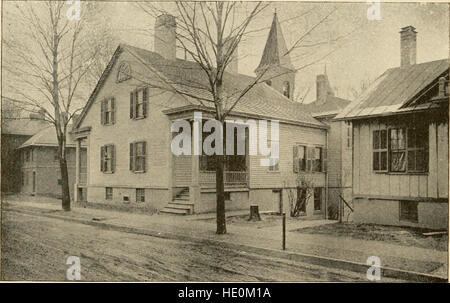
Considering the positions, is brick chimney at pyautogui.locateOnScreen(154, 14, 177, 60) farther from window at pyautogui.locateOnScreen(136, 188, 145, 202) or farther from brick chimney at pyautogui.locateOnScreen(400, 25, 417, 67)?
window at pyautogui.locateOnScreen(136, 188, 145, 202)

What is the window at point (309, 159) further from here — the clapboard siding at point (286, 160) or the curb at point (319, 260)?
the curb at point (319, 260)

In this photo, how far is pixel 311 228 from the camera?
11.2 metres

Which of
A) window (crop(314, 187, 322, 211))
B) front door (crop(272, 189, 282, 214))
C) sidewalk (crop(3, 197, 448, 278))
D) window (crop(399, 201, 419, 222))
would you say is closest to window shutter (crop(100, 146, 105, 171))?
sidewalk (crop(3, 197, 448, 278))

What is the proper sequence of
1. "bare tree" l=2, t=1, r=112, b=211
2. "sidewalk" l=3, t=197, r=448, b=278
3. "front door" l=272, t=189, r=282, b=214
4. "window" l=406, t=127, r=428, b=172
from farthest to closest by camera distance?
1. "front door" l=272, t=189, r=282, b=214
2. "window" l=406, t=127, r=428, b=172
3. "bare tree" l=2, t=1, r=112, b=211
4. "sidewalk" l=3, t=197, r=448, b=278

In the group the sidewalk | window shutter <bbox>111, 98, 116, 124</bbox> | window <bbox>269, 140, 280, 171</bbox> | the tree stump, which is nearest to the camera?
the sidewalk

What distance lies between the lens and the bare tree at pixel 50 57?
29.7 feet

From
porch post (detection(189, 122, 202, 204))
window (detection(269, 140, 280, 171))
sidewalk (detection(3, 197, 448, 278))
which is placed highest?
window (detection(269, 140, 280, 171))

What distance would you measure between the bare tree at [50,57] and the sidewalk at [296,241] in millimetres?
2821

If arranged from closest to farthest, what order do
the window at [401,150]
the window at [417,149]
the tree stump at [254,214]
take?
the window at [417,149]
the window at [401,150]
the tree stump at [254,214]

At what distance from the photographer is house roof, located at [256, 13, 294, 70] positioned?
9320mm

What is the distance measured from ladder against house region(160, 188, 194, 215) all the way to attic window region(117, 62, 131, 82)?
4.68m

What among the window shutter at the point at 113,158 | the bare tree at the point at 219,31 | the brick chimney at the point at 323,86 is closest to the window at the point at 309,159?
the brick chimney at the point at 323,86

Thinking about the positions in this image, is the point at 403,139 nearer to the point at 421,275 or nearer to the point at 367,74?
the point at 367,74

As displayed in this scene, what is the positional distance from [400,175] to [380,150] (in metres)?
0.92
